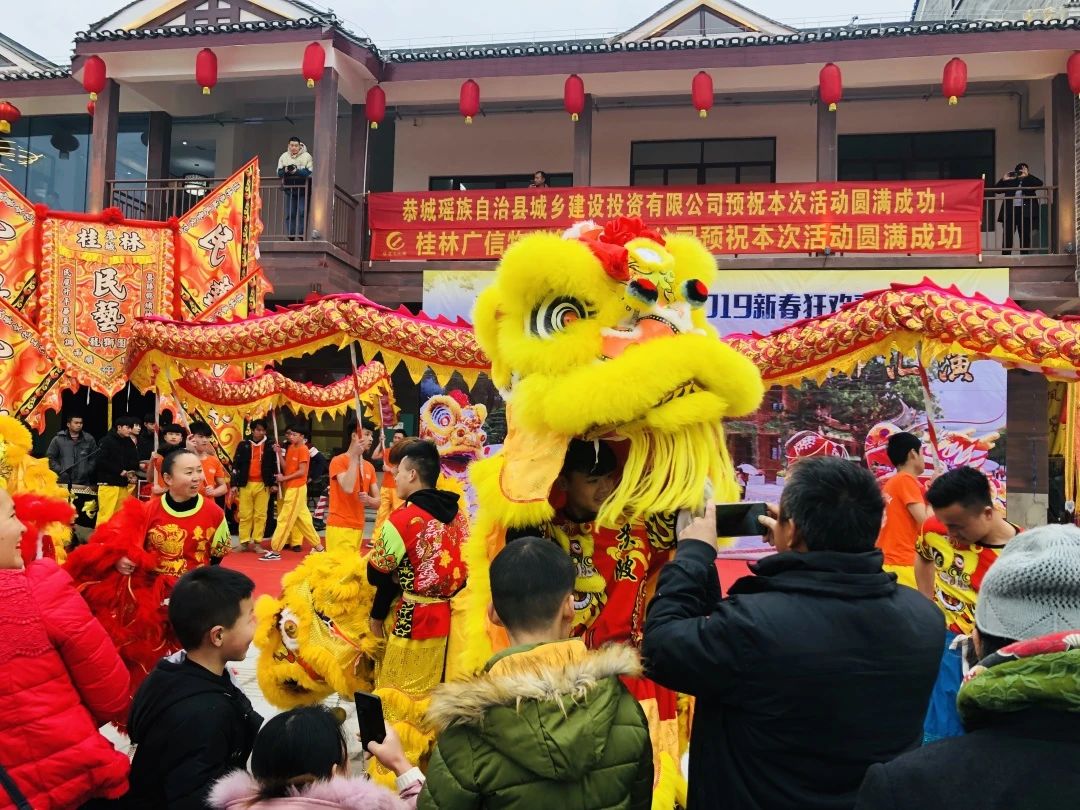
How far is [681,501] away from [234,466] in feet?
29.2

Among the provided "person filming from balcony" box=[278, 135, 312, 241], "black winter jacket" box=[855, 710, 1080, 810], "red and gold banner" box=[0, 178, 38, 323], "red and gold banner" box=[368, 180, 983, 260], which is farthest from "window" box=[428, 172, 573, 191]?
"black winter jacket" box=[855, 710, 1080, 810]

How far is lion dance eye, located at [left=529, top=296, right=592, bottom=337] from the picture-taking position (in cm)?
242

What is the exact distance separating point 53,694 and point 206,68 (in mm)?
9998

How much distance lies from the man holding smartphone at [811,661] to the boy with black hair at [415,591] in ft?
6.21

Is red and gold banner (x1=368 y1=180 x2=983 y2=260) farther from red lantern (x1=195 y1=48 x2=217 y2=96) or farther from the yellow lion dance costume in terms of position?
the yellow lion dance costume

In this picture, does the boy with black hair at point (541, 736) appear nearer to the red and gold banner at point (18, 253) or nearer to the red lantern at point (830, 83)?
the red and gold banner at point (18, 253)

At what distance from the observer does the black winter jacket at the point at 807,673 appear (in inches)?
56.3

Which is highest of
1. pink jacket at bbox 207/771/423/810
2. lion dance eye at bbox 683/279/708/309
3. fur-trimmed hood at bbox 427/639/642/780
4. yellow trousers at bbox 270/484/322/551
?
lion dance eye at bbox 683/279/708/309

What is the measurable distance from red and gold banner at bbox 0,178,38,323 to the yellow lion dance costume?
17.9 ft

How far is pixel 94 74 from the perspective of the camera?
10.8 meters

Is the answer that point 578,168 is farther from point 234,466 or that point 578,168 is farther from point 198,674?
point 198,674

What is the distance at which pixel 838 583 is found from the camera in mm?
1465

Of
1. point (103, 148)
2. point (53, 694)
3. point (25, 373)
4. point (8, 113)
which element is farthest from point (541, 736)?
point (8, 113)

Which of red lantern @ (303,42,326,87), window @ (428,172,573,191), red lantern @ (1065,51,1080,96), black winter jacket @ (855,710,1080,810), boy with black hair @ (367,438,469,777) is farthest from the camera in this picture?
window @ (428,172,573,191)
